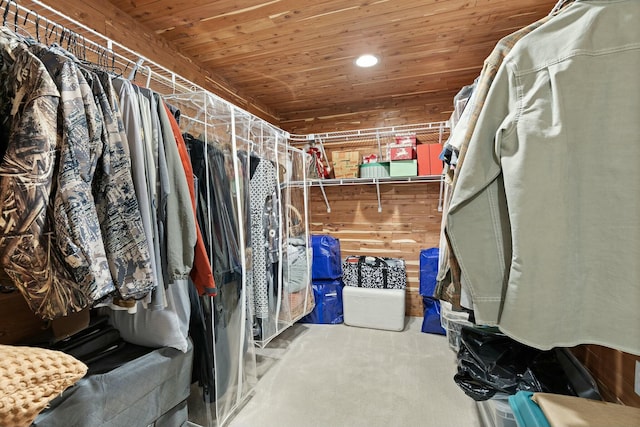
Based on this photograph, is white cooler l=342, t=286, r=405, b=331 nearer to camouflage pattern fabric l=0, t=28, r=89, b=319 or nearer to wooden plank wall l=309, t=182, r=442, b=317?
wooden plank wall l=309, t=182, r=442, b=317

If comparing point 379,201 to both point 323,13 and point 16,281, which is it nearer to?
point 323,13

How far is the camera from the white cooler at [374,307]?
2.84 metres

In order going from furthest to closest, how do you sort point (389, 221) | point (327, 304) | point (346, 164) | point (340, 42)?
point (389, 221), point (346, 164), point (327, 304), point (340, 42)

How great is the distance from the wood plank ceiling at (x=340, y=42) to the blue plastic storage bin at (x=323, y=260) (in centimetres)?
164

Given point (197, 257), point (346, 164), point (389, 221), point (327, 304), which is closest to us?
point (197, 257)

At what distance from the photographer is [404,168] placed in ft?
9.52

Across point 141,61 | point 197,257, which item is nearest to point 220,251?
point 197,257

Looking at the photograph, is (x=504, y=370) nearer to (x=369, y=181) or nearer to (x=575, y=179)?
(x=575, y=179)

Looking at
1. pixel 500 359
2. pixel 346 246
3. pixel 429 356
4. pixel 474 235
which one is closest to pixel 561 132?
pixel 474 235

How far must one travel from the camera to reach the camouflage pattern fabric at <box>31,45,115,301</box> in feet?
2.47

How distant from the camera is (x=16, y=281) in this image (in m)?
0.73

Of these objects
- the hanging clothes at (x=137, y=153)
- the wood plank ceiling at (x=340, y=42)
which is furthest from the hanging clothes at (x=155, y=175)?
the wood plank ceiling at (x=340, y=42)

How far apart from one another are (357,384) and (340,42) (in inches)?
98.4

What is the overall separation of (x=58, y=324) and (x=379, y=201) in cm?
285
